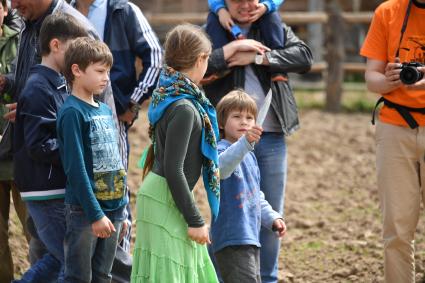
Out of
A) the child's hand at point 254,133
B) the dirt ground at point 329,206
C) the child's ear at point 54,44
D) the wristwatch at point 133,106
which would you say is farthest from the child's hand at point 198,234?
the dirt ground at point 329,206

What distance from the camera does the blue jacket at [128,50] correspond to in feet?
17.3

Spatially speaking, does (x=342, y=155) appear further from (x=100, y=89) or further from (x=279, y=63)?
(x=100, y=89)

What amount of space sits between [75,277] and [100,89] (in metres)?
0.88

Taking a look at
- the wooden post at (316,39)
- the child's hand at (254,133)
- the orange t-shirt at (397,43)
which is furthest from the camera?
the wooden post at (316,39)

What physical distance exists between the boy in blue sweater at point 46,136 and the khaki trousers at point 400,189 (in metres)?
1.76

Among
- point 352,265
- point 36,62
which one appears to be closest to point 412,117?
point 352,265

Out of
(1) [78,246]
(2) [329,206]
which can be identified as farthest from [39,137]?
(2) [329,206]

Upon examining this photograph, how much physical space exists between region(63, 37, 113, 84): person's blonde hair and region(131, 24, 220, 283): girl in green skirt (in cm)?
32

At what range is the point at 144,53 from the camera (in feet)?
17.6

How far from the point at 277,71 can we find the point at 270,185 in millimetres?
661

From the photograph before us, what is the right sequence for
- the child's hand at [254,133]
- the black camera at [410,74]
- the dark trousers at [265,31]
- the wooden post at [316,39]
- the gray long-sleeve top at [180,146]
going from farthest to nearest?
the wooden post at [316,39] < the dark trousers at [265,31] < the black camera at [410,74] < the child's hand at [254,133] < the gray long-sleeve top at [180,146]

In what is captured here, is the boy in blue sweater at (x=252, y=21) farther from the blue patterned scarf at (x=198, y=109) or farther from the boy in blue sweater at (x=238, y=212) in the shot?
the blue patterned scarf at (x=198, y=109)

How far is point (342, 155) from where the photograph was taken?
33.8 ft

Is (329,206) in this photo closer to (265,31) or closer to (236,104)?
(265,31)
